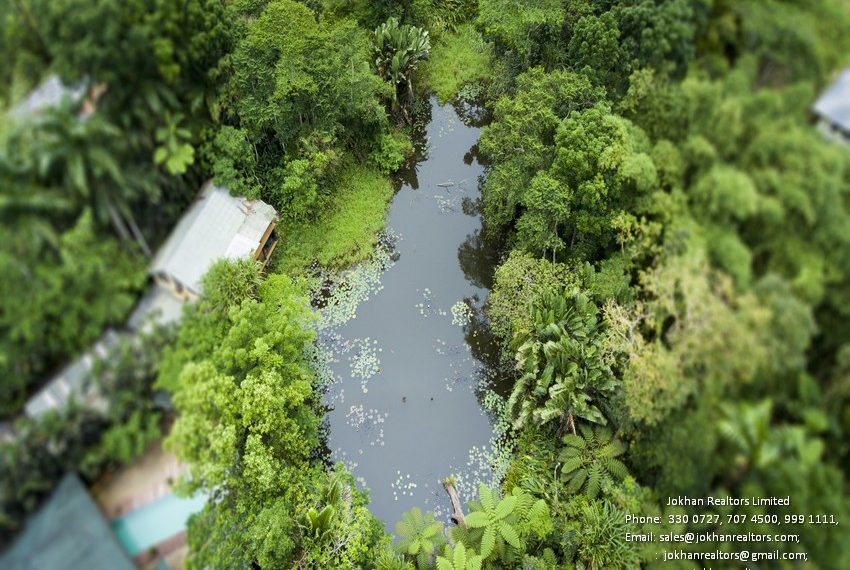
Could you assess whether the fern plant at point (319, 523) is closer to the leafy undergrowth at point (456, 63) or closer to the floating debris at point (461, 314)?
the floating debris at point (461, 314)

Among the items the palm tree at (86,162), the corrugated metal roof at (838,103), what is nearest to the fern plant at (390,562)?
the palm tree at (86,162)

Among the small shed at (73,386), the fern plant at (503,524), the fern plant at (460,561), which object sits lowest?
the fern plant at (460,561)

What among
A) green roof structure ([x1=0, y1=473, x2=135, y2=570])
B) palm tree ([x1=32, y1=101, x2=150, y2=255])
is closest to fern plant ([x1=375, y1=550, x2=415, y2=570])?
green roof structure ([x1=0, y1=473, x2=135, y2=570])

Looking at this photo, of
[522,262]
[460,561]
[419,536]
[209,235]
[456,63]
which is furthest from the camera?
[456,63]

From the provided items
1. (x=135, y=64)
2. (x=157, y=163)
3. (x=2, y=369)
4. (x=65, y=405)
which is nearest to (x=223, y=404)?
(x=65, y=405)

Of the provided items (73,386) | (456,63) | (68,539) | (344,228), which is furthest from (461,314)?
(456,63)

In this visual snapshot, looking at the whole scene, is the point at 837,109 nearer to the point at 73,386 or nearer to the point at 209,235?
the point at 209,235

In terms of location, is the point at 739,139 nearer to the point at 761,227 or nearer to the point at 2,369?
the point at 761,227
